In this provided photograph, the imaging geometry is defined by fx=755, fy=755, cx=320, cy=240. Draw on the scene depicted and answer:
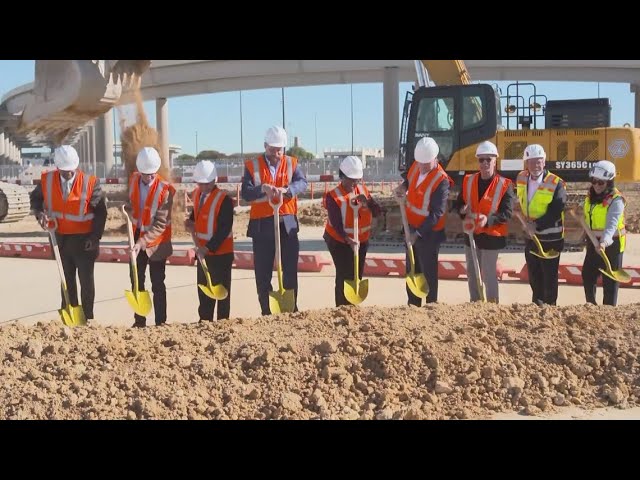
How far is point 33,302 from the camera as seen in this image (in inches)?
345

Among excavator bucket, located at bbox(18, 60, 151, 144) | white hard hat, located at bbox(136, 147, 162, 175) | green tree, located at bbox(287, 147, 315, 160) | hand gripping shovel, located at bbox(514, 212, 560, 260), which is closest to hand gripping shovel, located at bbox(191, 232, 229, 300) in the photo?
white hard hat, located at bbox(136, 147, 162, 175)

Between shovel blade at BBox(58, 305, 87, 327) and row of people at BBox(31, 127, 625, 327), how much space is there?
318 millimetres

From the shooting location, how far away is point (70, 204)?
6.59 m

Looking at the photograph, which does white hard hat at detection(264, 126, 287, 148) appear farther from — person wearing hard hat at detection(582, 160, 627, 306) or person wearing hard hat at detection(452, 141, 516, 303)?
person wearing hard hat at detection(582, 160, 627, 306)

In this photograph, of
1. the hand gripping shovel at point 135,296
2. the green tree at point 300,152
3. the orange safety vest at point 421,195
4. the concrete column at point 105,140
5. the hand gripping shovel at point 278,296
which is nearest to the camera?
the hand gripping shovel at point 135,296

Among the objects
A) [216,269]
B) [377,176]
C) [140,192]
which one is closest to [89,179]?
[140,192]

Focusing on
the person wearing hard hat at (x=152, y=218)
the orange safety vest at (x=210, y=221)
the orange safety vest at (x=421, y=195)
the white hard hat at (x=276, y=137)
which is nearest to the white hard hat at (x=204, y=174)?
the orange safety vest at (x=210, y=221)

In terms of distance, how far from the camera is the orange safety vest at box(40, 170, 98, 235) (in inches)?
260

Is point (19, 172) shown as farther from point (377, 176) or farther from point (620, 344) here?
point (620, 344)

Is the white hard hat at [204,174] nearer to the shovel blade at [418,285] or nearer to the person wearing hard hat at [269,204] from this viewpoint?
the person wearing hard hat at [269,204]

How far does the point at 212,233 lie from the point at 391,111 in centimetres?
2842

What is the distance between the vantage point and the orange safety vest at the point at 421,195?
676cm

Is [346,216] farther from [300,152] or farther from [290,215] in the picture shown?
[300,152]

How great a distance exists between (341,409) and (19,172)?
1243 inches
